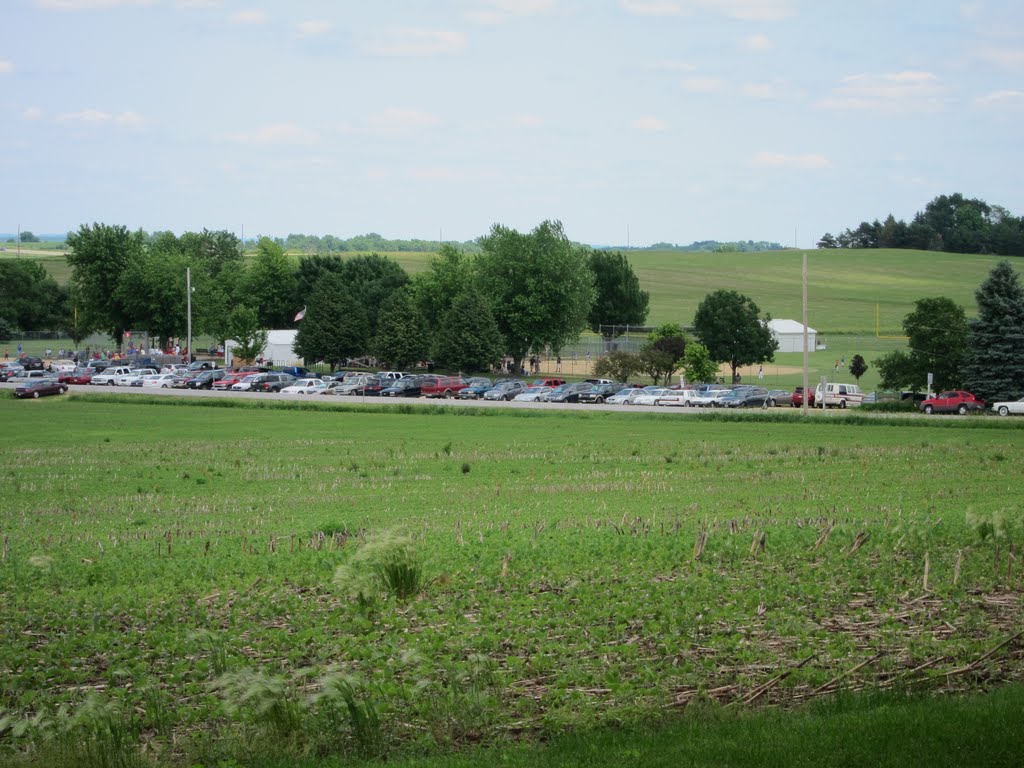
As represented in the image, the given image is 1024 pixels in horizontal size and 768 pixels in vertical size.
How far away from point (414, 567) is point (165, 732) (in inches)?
207

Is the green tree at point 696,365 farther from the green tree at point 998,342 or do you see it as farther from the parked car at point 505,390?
the green tree at point 998,342

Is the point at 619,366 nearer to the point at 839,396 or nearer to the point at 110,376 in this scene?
the point at 839,396

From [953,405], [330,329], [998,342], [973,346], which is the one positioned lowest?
[953,405]

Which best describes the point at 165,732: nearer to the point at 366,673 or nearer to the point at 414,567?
the point at 366,673

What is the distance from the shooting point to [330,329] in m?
107

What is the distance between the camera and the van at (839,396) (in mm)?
72375

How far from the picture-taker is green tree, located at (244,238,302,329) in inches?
5182

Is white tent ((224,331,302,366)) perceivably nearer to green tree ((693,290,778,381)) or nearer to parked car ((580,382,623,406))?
green tree ((693,290,778,381))

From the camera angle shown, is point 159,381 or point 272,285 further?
point 272,285

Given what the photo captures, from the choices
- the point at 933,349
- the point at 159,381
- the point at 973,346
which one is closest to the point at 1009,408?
the point at 973,346

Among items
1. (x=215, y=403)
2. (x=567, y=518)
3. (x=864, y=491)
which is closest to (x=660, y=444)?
(x=864, y=491)

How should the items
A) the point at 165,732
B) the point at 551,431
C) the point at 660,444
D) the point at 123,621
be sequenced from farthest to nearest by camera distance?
the point at 551,431, the point at 660,444, the point at 123,621, the point at 165,732

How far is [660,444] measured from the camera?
41.8 m

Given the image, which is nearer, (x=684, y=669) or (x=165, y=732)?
(x=165, y=732)
